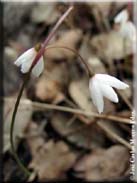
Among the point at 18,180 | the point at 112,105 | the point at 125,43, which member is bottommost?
the point at 18,180

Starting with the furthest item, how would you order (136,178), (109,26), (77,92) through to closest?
1. (109,26)
2. (77,92)
3. (136,178)

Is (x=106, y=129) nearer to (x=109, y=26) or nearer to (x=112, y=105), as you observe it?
(x=112, y=105)

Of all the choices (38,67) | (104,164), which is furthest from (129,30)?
(38,67)

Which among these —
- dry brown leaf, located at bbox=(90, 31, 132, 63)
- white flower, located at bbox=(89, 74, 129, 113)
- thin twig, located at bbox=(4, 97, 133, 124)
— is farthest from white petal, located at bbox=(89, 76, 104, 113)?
dry brown leaf, located at bbox=(90, 31, 132, 63)

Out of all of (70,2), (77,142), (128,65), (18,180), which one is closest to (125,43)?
(128,65)

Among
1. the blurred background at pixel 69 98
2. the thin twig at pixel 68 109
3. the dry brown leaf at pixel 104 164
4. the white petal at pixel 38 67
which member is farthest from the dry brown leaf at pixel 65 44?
the white petal at pixel 38 67

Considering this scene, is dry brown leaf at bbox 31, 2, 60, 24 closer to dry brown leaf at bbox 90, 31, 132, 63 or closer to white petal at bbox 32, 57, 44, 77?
dry brown leaf at bbox 90, 31, 132, 63

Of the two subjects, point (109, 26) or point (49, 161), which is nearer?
point (49, 161)

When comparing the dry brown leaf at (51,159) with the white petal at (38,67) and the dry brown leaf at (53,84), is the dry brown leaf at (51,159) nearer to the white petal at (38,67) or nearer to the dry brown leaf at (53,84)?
the dry brown leaf at (53,84)
